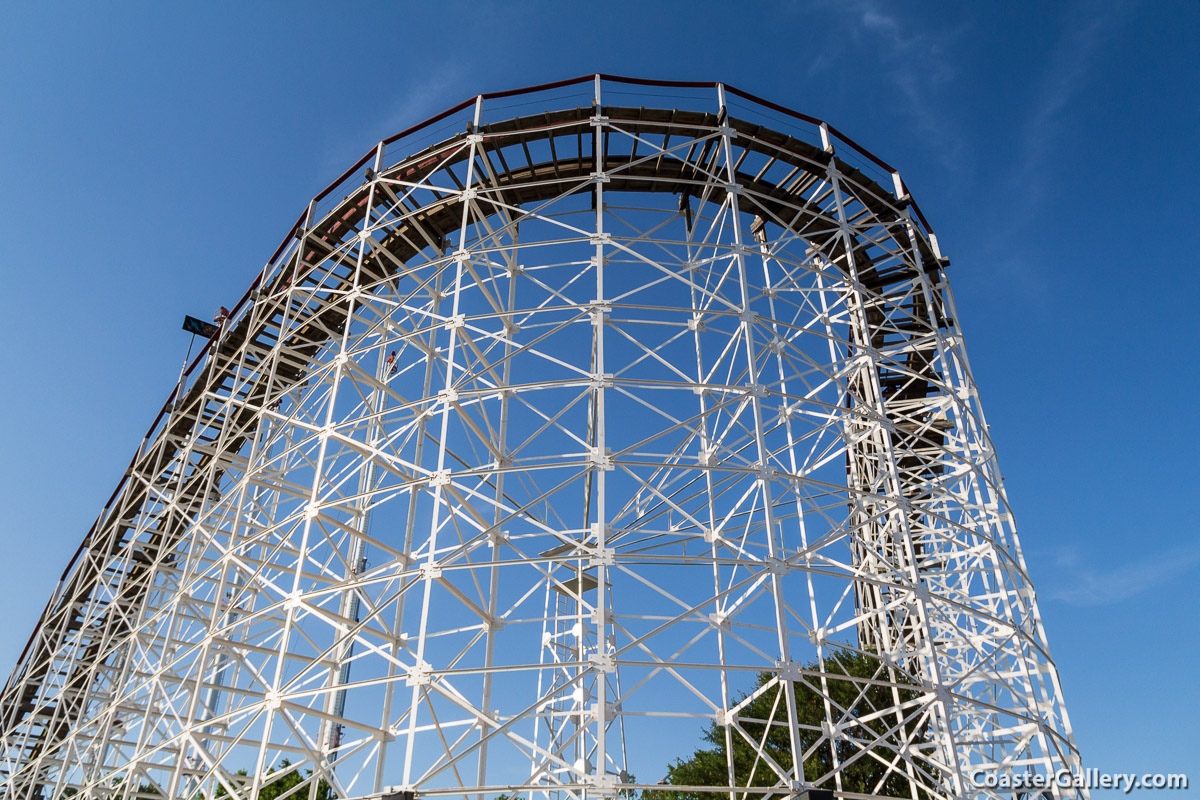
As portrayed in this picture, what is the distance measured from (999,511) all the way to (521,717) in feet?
31.5

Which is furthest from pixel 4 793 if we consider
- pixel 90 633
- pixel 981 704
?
pixel 981 704

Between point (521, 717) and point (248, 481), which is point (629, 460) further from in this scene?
point (248, 481)

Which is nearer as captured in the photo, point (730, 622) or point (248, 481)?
point (730, 622)

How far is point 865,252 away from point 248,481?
13.5 meters

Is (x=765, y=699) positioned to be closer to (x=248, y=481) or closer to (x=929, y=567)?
(x=929, y=567)

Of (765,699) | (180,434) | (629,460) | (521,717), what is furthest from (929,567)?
(180,434)

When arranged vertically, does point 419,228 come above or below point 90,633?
above

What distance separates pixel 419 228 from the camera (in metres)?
16.4

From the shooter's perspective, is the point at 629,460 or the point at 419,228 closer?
the point at 629,460

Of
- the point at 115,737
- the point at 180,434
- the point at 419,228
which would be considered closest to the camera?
the point at 419,228

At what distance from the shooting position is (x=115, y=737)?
21234 mm

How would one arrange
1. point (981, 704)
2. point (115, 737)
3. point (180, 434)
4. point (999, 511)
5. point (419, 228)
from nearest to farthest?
point (981, 704) < point (999, 511) < point (419, 228) < point (115, 737) < point (180, 434)

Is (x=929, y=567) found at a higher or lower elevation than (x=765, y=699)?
higher

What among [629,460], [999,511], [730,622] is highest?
[999,511]
